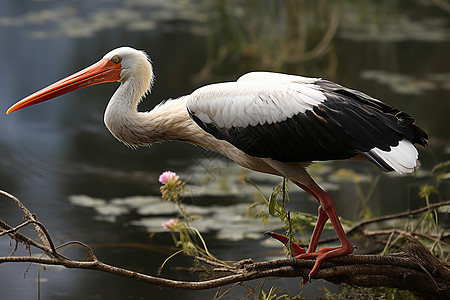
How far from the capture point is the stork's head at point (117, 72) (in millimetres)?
3223

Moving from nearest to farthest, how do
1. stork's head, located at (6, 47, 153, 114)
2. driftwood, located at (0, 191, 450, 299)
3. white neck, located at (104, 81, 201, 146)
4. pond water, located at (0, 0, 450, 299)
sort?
driftwood, located at (0, 191, 450, 299) → white neck, located at (104, 81, 201, 146) → stork's head, located at (6, 47, 153, 114) → pond water, located at (0, 0, 450, 299)

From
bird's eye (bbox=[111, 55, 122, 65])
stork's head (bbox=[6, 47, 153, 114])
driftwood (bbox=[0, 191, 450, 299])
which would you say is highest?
bird's eye (bbox=[111, 55, 122, 65])

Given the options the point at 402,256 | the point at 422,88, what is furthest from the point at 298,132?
the point at 422,88

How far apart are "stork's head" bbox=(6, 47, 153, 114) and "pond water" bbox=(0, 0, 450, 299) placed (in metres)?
0.58

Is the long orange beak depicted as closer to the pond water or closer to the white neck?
the white neck

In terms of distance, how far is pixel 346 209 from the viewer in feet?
14.8

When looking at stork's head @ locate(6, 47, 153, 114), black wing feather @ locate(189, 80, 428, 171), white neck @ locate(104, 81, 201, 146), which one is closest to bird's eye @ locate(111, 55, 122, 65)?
stork's head @ locate(6, 47, 153, 114)

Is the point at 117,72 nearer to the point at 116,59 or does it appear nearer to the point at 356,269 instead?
the point at 116,59

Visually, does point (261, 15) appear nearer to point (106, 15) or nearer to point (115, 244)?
point (106, 15)

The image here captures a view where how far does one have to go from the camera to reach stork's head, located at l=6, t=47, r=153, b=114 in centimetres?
322

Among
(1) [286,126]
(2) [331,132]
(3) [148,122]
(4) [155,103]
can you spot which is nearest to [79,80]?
(3) [148,122]

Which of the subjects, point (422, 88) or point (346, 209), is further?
point (422, 88)

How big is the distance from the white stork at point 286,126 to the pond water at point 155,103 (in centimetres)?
55

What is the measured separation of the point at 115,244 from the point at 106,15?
5.40 m
